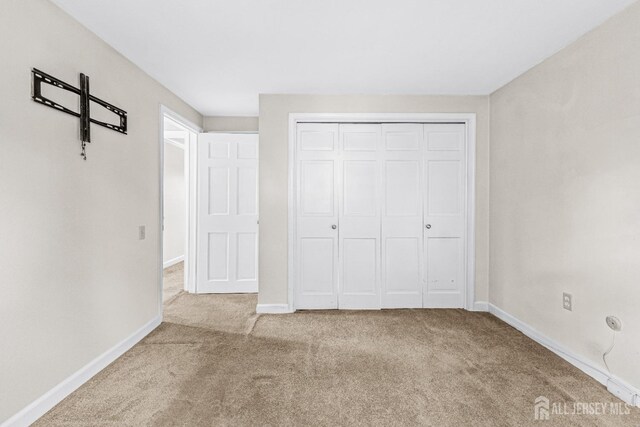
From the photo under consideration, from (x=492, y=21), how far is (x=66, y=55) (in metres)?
2.86

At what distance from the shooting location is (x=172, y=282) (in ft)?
16.9

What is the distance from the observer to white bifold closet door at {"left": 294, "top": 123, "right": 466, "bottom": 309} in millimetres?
3818

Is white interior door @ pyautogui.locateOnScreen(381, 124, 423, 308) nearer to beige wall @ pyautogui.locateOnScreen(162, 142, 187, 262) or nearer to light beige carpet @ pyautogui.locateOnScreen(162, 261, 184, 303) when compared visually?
light beige carpet @ pyautogui.locateOnScreen(162, 261, 184, 303)

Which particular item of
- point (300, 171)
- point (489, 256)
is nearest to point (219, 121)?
point (300, 171)

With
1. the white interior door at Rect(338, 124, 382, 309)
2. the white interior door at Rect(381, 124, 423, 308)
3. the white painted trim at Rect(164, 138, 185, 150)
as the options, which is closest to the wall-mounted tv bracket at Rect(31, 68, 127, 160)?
the white interior door at Rect(338, 124, 382, 309)

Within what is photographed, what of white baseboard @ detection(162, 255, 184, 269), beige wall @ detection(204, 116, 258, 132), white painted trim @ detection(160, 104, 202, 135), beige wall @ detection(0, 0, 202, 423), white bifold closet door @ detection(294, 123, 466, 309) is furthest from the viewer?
white baseboard @ detection(162, 255, 184, 269)

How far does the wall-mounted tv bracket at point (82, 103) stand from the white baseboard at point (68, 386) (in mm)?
1466

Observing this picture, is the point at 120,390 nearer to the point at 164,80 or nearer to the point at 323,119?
the point at 164,80

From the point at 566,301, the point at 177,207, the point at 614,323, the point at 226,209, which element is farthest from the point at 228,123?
the point at 614,323

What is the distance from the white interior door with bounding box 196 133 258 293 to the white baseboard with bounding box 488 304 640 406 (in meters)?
3.15

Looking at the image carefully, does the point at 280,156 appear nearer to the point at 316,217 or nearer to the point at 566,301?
the point at 316,217

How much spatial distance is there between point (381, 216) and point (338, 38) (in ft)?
6.50

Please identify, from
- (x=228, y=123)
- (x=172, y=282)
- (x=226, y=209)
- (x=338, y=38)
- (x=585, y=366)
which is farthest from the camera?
(x=172, y=282)

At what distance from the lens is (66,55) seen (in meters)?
2.18
